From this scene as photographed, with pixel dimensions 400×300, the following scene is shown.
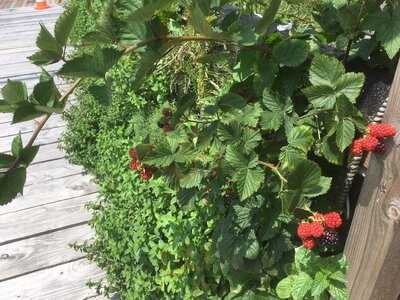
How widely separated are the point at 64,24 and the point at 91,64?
0.09m

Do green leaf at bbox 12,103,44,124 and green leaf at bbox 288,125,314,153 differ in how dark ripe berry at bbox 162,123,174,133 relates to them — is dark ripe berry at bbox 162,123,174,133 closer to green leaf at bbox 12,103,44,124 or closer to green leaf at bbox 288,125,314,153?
green leaf at bbox 288,125,314,153

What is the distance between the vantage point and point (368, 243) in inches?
47.2

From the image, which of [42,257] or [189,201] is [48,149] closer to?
[42,257]

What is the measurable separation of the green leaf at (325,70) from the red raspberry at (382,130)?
142 millimetres

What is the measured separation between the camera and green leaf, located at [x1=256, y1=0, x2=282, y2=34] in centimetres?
102

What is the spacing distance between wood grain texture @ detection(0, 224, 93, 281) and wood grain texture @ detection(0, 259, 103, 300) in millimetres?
54

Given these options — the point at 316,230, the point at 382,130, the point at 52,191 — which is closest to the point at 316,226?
the point at 316,230

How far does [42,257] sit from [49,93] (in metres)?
2.05

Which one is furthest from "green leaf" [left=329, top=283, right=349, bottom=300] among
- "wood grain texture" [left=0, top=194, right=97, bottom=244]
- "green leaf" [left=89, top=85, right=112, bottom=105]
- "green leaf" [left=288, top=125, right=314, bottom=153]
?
"wood grain texture" [left=0, top=194, right=97, bottom=244]

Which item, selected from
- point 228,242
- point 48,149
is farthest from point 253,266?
point 48,149

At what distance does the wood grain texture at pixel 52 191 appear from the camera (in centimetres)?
320

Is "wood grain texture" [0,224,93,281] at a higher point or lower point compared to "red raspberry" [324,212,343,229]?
lower

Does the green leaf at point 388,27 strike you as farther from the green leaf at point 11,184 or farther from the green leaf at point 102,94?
the green leaf at point 11,184

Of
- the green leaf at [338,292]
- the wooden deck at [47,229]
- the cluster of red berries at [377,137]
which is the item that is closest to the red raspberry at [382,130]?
the cluster of red berries at [377,137]
